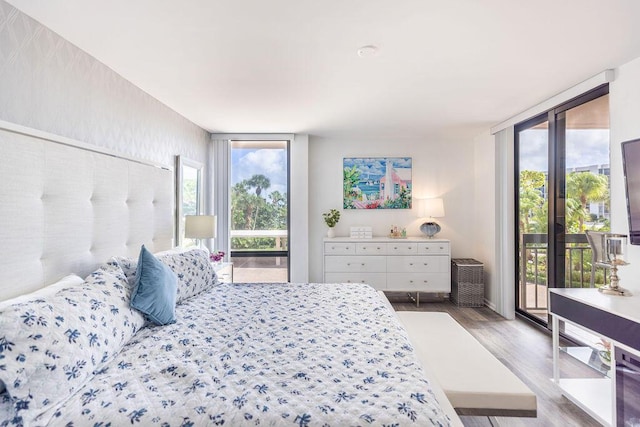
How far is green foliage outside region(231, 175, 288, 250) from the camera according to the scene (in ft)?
15.3

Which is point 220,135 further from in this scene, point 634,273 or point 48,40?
point 634,273

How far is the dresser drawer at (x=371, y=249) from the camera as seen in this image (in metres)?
4.36

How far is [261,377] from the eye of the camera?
1.26m

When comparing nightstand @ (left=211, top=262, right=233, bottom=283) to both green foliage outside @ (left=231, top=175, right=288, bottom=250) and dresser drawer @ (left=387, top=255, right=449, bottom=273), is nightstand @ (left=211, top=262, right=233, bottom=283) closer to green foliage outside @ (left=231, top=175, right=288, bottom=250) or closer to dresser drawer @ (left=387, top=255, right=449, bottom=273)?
green foliage outside @ (left=231, top=175, right=288, bottom=250)

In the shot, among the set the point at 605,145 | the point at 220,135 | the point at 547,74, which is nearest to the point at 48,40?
the point at 220,135

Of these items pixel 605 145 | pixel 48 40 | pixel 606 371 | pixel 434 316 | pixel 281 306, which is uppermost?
pixel 48 40

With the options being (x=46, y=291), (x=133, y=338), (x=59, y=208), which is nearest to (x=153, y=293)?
(x=133, y=338)

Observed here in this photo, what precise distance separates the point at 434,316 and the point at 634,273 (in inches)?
55.8

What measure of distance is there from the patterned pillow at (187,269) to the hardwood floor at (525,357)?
204 cm

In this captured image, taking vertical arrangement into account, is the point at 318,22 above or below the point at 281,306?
above

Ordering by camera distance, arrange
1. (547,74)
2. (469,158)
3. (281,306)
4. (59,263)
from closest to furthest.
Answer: (59,263), (281,306), (547,74), (469,158)

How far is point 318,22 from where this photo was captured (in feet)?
5.93

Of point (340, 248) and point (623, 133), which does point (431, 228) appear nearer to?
point (340, 248)

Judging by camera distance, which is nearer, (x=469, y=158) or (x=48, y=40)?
(x=48, y=40)
